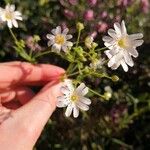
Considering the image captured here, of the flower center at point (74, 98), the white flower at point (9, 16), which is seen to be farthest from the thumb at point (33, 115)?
the white flower at point (9, 16)

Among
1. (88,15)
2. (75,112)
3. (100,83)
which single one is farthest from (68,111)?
(100,83)

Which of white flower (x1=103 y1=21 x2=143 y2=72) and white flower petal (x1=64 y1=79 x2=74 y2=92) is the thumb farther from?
white flower (x1=103 y1=21 x2=143 y2=72)

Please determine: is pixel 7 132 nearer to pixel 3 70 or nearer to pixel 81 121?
pixel 3 70

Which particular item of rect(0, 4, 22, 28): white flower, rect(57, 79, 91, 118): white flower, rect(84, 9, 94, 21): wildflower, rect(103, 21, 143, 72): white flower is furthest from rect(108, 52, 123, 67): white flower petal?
rect(84, 9, 94, 21): wildflower

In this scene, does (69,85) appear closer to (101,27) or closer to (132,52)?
(132,52)

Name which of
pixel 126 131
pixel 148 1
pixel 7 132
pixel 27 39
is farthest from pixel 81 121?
pixel 7 132

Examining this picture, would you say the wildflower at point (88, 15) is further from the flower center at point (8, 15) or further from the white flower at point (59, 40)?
the white flower at point (59, 40)
